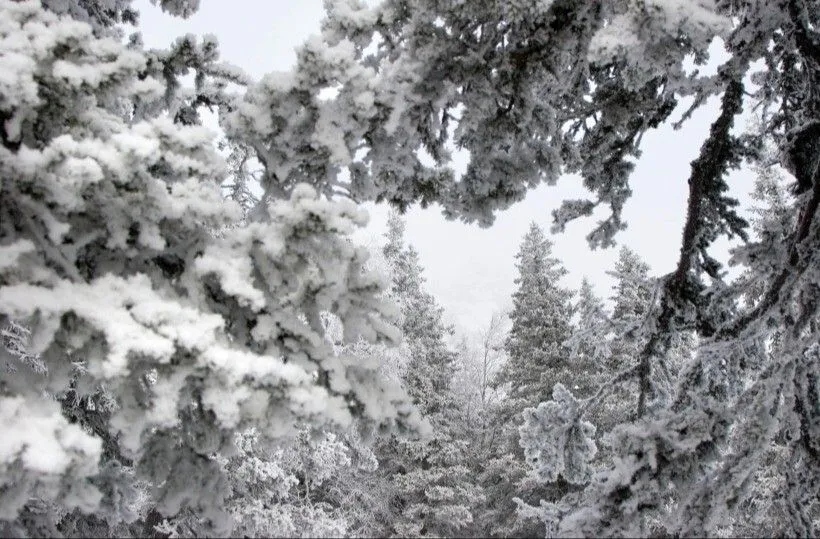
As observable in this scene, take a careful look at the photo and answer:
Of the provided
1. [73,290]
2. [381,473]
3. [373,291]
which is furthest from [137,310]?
[381,473]

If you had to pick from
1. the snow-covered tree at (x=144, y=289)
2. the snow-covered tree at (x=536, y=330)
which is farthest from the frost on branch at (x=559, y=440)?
the snow-covered tree at (x=536, y=330)

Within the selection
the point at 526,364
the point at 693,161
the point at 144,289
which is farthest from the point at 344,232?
the point at 526,364

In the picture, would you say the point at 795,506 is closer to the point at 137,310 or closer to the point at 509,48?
the point at 509,48

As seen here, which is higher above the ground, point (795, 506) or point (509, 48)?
point (509, 48)

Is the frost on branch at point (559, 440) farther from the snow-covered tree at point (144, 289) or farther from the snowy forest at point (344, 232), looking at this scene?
the snow-covered tree at point (144, 289)

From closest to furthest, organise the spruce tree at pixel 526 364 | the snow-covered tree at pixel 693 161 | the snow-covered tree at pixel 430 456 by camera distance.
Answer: the snow-covered tree at pixel 693 161 < the snow-covered tree at pixel 430 456 < the spruce tree at pixel 526 364

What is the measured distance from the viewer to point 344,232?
3.26 metres

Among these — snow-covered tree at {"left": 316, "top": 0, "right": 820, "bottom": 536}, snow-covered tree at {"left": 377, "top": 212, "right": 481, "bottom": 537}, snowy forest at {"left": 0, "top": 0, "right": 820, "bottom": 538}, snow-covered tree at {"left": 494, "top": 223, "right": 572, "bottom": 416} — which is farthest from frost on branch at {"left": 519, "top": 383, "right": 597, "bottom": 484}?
snow-covered tree at {"left": 494, "top": 223, "right": 572, "bottom": 416}

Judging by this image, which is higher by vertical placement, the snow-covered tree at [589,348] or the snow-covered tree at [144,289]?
the snow-covered tree at [589,348]

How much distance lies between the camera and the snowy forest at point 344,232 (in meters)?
3.15

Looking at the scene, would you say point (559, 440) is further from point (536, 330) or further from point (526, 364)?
point (536, 330)

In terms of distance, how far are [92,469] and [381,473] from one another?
20.0m

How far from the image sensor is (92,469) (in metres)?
2.87

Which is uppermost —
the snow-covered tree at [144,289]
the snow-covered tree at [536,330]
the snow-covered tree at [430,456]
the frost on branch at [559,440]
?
the snow-covered tree at [536,330]
